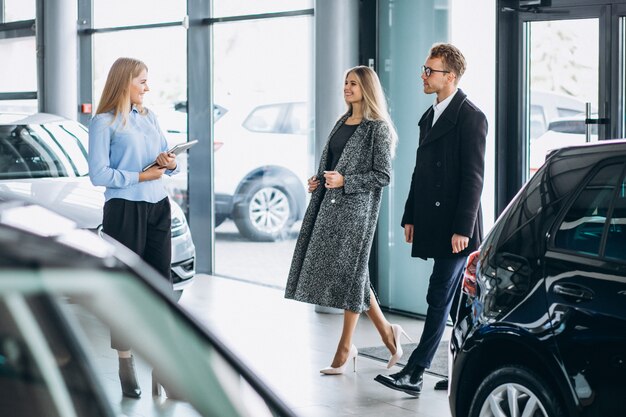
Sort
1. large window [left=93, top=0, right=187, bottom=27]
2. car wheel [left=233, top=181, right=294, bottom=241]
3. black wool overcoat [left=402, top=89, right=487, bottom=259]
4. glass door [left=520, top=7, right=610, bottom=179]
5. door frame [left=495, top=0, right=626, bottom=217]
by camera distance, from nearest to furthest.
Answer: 1. black wool overcoat [left=402, top=89, right=487, bottom=259]
2. glass door [left=520, top=7, right=610, bottom=179]
3. door frame [left=495, top=0, right=626, bottom=217]
4. car wheel [left=233, top=181, right=294, bottom=241]
5. large window [left=93, top=0, right=187, bottom=27]

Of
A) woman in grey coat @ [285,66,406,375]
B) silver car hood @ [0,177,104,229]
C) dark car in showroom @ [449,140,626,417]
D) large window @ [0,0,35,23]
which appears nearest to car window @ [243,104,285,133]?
silver car hood @ [0,177,104,229]

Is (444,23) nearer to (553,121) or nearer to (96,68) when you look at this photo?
(553,121)

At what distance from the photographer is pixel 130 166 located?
19.4 feet

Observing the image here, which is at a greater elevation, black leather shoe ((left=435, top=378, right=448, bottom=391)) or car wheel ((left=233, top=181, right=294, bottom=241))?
car wheel ((left=233, top=181, right=294, bottom=241))

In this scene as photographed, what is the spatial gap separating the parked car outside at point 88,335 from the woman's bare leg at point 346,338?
4.75 metres

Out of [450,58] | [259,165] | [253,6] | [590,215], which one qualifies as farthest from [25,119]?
[590,215]

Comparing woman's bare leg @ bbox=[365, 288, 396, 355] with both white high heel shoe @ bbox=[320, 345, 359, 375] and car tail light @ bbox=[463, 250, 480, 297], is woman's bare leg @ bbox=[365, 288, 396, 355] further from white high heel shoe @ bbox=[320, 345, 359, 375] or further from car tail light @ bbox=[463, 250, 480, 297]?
car tail light @ bbox=[463, 250, 480, 297]

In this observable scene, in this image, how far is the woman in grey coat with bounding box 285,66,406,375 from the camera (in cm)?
661

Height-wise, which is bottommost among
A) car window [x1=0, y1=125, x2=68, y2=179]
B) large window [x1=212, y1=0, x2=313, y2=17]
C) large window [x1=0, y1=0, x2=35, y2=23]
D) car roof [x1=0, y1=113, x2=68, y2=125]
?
car window [x1=0, y1=125, x2=68, y2=179]

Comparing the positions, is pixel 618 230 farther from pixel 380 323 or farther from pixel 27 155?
pixel 27 155

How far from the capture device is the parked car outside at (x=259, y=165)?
10.9m

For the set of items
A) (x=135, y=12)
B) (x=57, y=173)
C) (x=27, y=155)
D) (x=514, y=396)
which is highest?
(x=135, y=12)

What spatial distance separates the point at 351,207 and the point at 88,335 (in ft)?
16.5

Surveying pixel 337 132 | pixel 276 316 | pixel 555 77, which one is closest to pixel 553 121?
pixel 555 77
